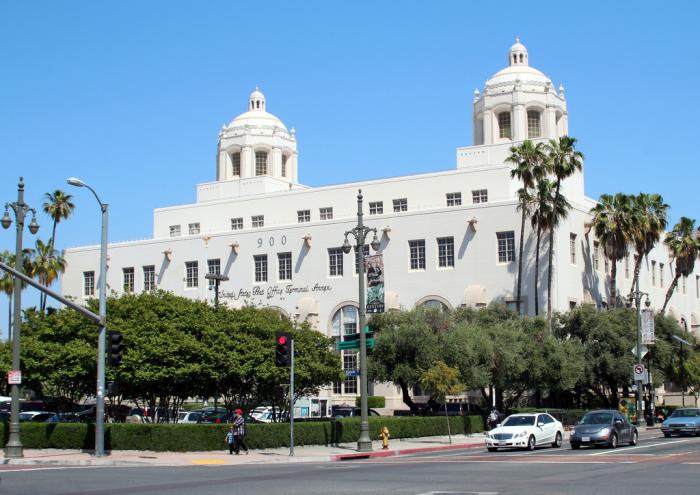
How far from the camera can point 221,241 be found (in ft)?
265

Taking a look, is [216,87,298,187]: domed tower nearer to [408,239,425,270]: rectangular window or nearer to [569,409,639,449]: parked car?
[408,239,425,270]: rectangular window

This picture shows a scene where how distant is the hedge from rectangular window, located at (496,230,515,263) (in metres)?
31.1

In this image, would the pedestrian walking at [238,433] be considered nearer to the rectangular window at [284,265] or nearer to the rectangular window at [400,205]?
the rectangular window at [284,265]

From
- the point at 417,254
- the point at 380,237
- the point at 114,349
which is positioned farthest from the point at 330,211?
→ the point at 114,349

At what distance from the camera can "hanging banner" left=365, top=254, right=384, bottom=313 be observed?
3791 cm

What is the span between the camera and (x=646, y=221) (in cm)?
6894

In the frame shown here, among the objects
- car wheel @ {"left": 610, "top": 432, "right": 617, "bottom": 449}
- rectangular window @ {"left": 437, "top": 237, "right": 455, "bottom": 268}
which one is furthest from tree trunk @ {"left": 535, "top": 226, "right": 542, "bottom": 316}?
car wheel @ {"left": 610, "top": 432, "right": 617, "bottom": 449}

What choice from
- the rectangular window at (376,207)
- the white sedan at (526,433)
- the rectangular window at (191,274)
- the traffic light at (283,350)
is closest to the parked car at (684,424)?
the white sedan at (526,433)

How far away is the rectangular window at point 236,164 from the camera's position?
91188 millimetres

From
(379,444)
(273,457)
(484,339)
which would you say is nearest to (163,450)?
(273,457)

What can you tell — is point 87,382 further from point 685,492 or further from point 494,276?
point 494,276

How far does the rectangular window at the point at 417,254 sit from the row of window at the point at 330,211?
18.2ft

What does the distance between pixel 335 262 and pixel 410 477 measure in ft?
173

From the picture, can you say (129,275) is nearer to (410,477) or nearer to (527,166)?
(527,166)
